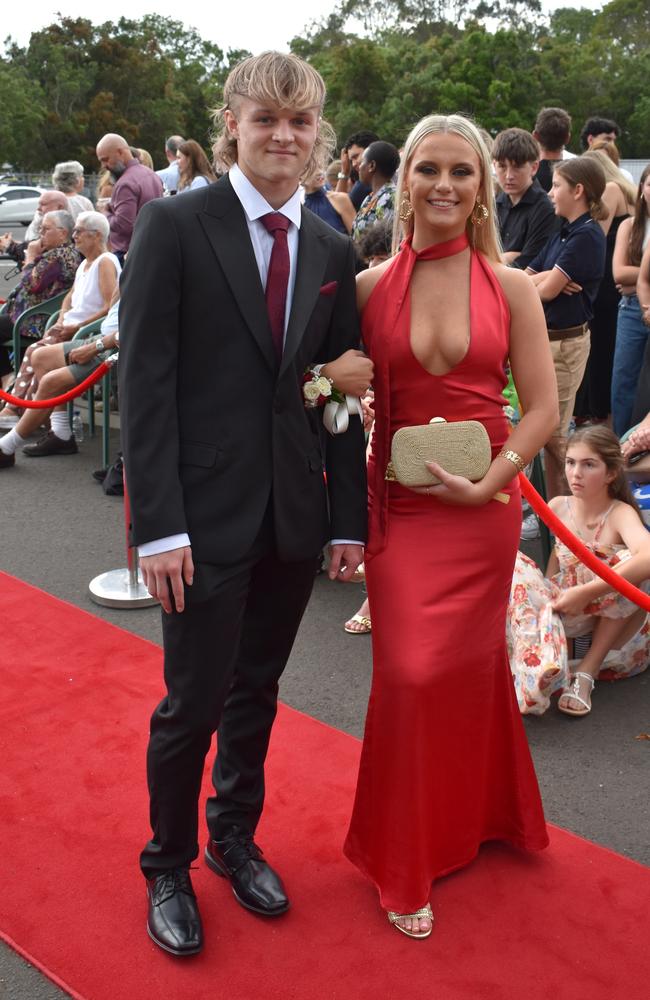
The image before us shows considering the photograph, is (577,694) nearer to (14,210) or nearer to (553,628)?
(553,628)

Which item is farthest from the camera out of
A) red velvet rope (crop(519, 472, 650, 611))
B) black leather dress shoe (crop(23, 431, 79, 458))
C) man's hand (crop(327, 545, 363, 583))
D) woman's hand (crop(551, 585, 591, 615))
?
black leather dress shoe (crop(23, 431, 79, 458))

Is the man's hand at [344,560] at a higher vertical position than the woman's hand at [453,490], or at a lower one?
lower

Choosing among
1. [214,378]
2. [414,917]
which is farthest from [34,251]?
[414,917]

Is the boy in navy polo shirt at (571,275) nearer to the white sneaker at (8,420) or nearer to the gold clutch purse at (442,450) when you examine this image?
the gold clutch purse at (442,450)

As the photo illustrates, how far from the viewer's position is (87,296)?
795 centimetres

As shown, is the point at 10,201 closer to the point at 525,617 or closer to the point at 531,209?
the point at 531,209

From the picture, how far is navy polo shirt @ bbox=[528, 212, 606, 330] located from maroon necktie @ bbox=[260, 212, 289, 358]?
12.0ft

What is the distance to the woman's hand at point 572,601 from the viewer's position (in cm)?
412

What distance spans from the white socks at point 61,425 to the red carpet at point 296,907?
4.54 m

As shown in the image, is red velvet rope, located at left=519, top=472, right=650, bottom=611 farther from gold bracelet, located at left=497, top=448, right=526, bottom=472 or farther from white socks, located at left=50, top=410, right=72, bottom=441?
white socks, located at left=50, top=410, right=72, bottom=441

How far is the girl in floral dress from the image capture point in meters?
4.01

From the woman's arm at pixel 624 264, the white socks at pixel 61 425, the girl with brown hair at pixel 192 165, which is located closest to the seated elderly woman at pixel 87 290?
the white socks at pixel 61 425

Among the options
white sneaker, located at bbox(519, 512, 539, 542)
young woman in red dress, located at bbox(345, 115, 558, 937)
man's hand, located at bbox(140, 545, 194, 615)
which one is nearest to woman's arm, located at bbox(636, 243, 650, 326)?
white sneaker, located at bbox(519, 512, 539, 542)

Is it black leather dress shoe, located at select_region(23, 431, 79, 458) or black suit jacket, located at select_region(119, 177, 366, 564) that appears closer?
black suit jacket, located at select_region(119, 177, 366, 564)
